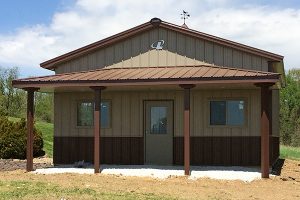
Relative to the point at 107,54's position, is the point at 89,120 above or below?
below

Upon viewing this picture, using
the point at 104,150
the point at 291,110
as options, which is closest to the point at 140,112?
the point at 104,150

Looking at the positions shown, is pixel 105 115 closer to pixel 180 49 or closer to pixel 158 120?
pixel 158 120

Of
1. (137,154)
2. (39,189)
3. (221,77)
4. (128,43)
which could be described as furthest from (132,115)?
(39,189)

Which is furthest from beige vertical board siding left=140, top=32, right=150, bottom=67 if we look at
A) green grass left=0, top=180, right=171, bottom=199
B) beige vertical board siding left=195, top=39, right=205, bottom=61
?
green grass left=0, top=180, right=171, bottom=199

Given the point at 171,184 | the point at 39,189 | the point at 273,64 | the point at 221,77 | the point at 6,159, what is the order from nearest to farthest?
the point at 39,189 → the point at 171,184 → the point at 221,77 → the point at 273,64 → the point at 6,159

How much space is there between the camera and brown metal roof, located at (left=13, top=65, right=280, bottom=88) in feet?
44.3

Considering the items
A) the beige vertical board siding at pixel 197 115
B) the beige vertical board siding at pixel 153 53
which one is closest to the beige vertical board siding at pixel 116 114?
the beige vertical board siding at pixel 153 53

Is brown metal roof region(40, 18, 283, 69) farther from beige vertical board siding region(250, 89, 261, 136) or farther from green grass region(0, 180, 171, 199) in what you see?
green grass region(0, 180, 171, 199)

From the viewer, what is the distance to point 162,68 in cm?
1638

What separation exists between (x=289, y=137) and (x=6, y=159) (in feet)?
101

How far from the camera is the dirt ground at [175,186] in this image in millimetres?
10750

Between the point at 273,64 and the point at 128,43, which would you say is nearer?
the point at 273,64

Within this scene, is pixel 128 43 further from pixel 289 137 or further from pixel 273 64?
pixel 289 137

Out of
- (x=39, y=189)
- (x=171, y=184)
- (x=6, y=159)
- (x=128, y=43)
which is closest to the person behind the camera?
(x=39, y=189)
